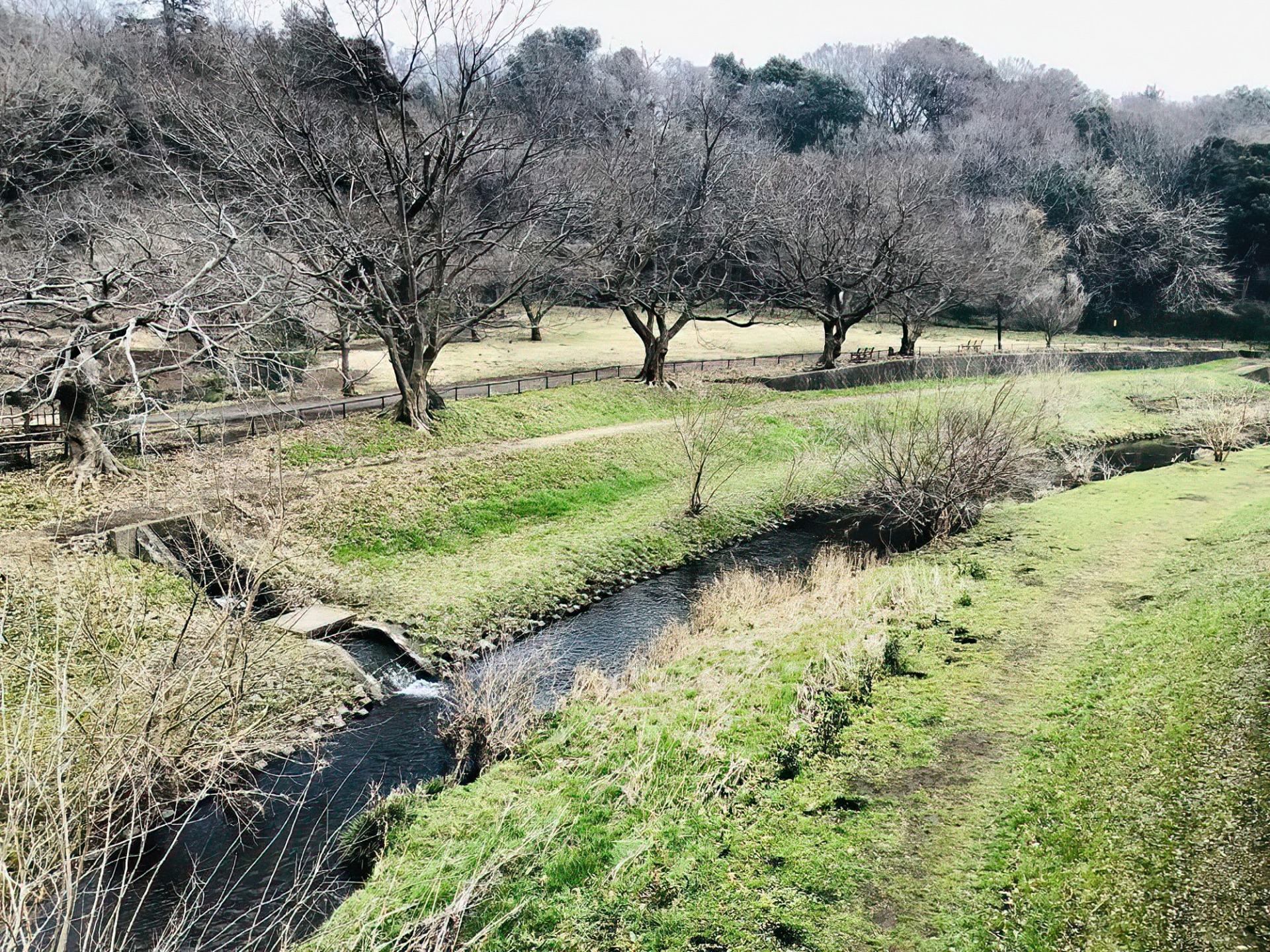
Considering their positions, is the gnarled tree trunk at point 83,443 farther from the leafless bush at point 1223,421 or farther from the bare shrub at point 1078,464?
the leafless bush at point 1223,421

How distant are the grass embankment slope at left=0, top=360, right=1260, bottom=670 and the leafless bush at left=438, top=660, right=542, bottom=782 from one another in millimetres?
3202

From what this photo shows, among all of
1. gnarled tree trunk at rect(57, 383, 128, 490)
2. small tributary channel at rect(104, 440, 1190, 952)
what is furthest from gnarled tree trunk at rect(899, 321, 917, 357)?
gnarled tree trunk at rect(57, 383, 128, 490)

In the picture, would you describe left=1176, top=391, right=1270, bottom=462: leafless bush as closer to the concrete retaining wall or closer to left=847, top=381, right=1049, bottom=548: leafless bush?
the concrete retaining wall

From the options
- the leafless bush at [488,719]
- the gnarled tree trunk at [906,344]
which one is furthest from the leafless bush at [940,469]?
the gnarled tree trunk at [906,344]

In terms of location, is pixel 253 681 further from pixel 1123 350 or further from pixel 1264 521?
pixel 1123 350

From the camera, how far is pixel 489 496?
22828 mm

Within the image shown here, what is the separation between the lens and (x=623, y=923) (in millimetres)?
8414

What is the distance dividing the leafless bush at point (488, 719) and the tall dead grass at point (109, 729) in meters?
2.12

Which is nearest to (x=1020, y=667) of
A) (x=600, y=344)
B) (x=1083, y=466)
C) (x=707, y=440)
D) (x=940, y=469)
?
(x=940, y=469)

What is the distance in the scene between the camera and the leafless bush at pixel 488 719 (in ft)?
39.2

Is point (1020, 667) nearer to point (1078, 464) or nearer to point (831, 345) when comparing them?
point (1078, 464)

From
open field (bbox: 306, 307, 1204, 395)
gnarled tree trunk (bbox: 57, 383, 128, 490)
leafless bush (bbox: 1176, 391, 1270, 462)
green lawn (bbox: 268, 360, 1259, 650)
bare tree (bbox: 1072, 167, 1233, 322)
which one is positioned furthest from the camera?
bare tree (bbox: 1072, 167, 1233, 322)

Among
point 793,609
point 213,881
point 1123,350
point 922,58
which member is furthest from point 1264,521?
Answer: point 922,58

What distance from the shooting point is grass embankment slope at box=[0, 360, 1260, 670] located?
17531 millimetres
